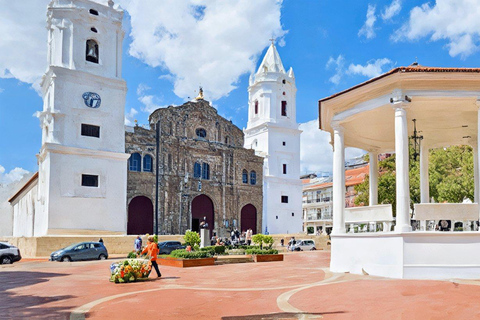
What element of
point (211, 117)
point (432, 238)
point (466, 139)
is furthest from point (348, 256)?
point (211, 117)

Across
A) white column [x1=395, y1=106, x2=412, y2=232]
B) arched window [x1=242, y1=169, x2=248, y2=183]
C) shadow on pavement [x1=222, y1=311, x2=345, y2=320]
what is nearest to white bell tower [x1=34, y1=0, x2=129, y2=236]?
arched window [x1=242, y1=169, x2=248, y2=183]

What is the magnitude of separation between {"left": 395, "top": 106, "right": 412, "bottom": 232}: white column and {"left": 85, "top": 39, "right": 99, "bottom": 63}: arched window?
3251 cm

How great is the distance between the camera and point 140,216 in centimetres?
4641

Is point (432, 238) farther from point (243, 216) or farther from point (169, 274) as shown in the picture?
point (243, 216)

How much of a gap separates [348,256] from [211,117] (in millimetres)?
40120

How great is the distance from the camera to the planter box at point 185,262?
20141mm

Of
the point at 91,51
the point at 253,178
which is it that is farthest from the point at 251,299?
the point at 253,178

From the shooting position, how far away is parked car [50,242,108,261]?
1050 inches

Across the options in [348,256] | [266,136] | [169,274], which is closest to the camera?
[348,256]

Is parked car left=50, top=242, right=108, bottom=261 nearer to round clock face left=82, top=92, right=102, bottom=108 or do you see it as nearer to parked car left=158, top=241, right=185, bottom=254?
parked car left=158, top=241, right=185, bottom=254

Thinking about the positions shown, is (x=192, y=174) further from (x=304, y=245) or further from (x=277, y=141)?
(x=304, y=245)

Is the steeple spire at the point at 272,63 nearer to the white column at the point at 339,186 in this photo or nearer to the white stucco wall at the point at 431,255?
the white column at the point at 339,186

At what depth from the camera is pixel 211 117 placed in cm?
5362

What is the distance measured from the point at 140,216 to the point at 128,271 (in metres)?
33.2
